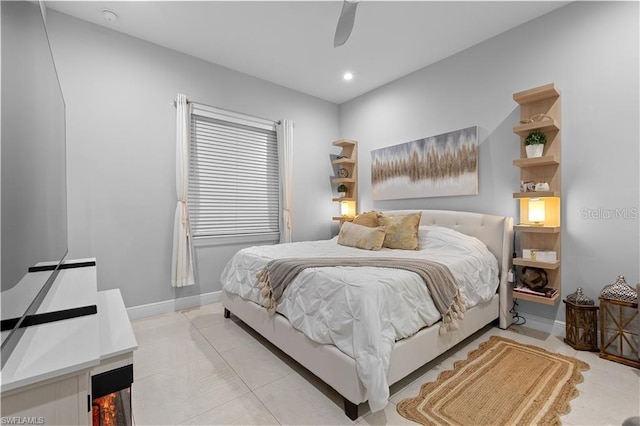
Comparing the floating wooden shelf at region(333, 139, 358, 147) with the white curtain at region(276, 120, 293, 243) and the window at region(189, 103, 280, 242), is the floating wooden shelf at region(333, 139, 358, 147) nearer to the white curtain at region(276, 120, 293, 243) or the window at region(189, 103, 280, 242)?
the white curtain at region(276, 120, 293, 243)

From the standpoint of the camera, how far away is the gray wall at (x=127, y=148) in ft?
9.17

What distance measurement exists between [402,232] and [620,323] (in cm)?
177

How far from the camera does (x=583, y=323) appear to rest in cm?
237

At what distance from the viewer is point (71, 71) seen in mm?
2775

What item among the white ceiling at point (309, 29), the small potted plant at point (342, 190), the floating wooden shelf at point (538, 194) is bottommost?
the floating wooden shelf at point (538, 194)

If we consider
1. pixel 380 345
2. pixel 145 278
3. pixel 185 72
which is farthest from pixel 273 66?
pixel 380 345

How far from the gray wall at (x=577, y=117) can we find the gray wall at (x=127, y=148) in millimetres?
3047

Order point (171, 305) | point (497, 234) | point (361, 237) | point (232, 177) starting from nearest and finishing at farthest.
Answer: point (497, 234), point (361, 237), point (171, 305), point (232, 177)

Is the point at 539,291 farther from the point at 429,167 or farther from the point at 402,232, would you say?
the point at 429,167

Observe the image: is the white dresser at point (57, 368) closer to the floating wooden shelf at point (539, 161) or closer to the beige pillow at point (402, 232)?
the beige pillow at point (402, 232)

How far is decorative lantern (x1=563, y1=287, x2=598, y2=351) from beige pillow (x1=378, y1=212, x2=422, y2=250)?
1344 millimetres

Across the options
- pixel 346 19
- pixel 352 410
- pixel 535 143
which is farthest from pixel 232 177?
pixel 535 143

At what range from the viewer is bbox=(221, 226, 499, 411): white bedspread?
60.1 inches

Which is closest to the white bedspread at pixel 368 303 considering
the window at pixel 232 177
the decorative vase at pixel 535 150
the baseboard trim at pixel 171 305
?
the decorative vase at pixel 535 150
